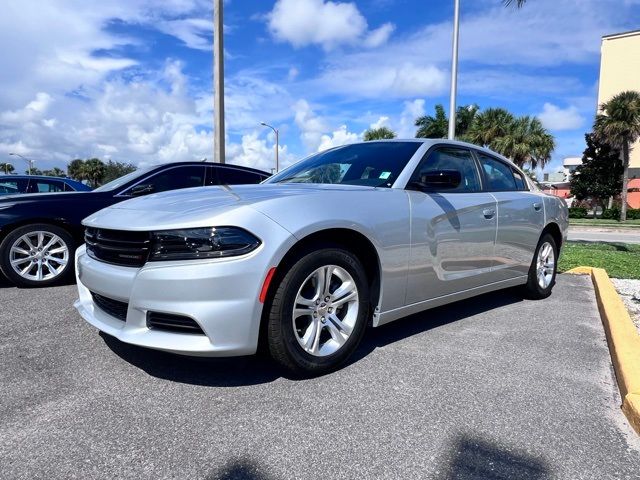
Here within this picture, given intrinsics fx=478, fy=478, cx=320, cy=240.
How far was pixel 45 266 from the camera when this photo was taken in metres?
5.39

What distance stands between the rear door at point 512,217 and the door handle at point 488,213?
0.14 meters

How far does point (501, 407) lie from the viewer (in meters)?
2.56

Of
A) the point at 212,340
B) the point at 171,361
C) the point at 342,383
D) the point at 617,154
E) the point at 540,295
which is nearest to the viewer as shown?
the point at 212,340

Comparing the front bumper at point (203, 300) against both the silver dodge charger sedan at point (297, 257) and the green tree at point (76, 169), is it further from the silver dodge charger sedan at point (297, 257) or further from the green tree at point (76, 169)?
the green tree at point (76, 169)

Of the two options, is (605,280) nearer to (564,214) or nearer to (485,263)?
(564,214)

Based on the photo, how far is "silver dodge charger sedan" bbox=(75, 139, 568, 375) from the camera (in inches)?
98.6

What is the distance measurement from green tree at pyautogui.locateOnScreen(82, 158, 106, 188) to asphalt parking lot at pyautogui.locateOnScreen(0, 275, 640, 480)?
3132 inches

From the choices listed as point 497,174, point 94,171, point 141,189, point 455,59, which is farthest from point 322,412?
point 94,171

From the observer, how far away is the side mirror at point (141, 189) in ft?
18.9

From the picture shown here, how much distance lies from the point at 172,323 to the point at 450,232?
2.13m

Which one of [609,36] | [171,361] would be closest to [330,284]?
[171,361]

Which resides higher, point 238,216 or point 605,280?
point 238,216

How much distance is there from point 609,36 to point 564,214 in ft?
218

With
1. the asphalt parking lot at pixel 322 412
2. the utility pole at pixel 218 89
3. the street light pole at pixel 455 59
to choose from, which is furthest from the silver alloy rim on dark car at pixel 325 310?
the street light pole at pixel 455 59
